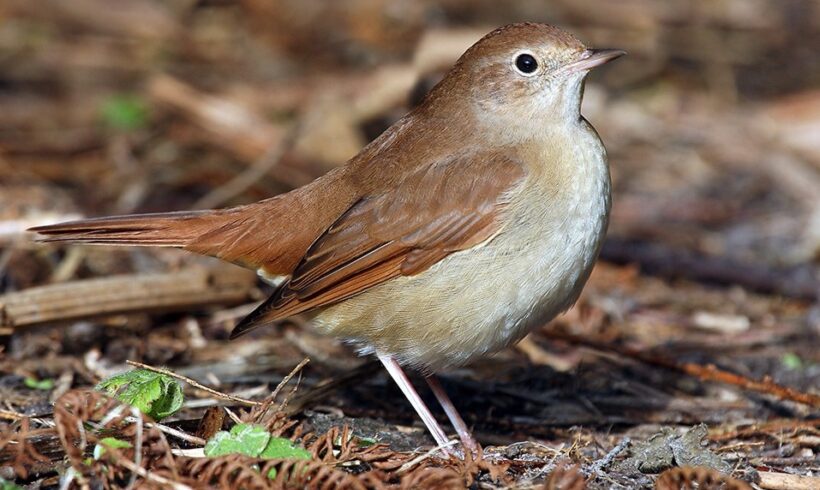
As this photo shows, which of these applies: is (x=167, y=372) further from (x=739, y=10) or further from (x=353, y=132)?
(x=739, y=10)

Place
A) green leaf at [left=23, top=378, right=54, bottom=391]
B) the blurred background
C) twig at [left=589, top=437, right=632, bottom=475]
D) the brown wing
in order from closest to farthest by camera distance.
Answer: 1. twig at [left=589, top=437, right=632, bottom=475]
2. the brown wing
3. green leaf at [left=23, top=378, right=54, bottom=391]
4. the blurred background

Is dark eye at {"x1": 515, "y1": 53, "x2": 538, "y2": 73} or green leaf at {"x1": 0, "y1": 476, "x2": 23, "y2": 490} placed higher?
dark eye at {"x1": 515, "y1": 53, "x2": 538, "y2": 73}

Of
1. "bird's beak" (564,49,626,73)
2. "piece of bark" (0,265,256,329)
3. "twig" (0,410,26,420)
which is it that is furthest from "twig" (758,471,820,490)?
"piece of bark" (0,265,256,329)

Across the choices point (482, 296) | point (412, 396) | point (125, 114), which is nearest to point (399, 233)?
point (482, 296)

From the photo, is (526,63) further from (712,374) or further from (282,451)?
(282,451)

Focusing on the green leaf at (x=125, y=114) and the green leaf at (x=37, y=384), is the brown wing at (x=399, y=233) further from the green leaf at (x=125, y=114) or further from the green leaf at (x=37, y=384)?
the green leaf at (x=125, y=114)

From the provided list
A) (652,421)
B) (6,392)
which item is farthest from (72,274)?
(652,421)

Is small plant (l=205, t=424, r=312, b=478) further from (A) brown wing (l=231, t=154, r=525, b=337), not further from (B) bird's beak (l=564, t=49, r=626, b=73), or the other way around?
(B) bird's beak (l=564, t=49, r=626, b=73)
